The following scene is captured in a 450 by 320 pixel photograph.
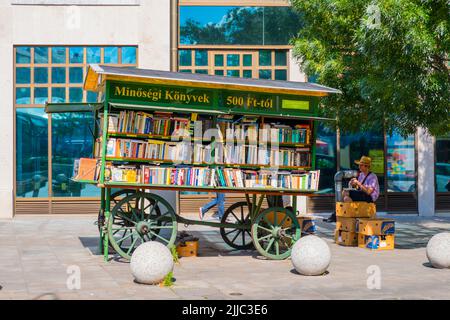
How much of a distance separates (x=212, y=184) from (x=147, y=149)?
1.19 meters

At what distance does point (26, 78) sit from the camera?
19688 millimetres

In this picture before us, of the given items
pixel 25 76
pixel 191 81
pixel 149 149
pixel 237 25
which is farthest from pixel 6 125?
pixel 191 81

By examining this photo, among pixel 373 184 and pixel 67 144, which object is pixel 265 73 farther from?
pixel 373 184

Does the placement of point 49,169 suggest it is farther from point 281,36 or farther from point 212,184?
point 212,184

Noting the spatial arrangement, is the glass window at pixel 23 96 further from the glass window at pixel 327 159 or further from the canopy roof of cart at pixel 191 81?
the glass window at pixel 327 159

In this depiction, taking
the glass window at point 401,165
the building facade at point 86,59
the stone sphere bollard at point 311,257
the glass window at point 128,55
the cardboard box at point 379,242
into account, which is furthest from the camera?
the glass window at point 401,165

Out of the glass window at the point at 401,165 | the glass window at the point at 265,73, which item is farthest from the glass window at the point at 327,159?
the glass window at the point at 265,73

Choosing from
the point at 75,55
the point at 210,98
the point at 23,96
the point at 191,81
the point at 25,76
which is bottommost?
the point at 210,98

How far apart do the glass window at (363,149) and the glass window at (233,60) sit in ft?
11.8

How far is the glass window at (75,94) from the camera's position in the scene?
19.7 m

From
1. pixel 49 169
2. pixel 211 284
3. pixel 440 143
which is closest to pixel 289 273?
pixel 211 284

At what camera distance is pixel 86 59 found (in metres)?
19.8

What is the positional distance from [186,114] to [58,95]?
336 inches
